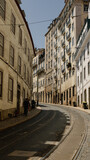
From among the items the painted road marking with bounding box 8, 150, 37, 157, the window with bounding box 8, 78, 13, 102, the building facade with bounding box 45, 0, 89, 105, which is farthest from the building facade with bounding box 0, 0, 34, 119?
the building facade with bounding box 45, 0, 89, 105

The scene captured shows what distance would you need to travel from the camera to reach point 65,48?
52.3 m

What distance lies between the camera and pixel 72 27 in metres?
46.6

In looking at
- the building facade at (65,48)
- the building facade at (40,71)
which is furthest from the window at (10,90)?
the building facade at (40,71)

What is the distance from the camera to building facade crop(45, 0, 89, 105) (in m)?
44.5

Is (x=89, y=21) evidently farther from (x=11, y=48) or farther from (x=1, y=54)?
(x=1, y=54)

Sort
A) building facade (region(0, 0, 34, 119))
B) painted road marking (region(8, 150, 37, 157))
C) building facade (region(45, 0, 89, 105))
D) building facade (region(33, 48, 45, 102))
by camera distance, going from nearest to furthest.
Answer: painted road marking (region(8, 150, 37, 157)) < building facade (region(0, 0, 34, 119)) < building facade (region(45, 0, 89, 105)) < building facade (region(33, 48, 45, 102))

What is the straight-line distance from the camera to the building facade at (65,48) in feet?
146

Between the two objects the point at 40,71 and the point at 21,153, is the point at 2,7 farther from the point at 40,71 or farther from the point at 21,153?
the point at 40,71

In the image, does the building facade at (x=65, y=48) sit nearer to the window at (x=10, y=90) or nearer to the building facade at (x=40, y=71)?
the building facade at (x=40, y=71)

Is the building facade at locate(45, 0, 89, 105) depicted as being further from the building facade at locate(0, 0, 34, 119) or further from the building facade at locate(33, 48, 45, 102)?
the building facade at locate(0, 0, 34, 119)

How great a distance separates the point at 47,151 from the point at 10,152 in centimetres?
122

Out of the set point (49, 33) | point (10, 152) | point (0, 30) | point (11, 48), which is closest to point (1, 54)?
point (0, 30)

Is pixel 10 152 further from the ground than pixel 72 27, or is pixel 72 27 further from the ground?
pixel 72 27

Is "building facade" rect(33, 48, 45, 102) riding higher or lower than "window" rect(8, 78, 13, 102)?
higher
